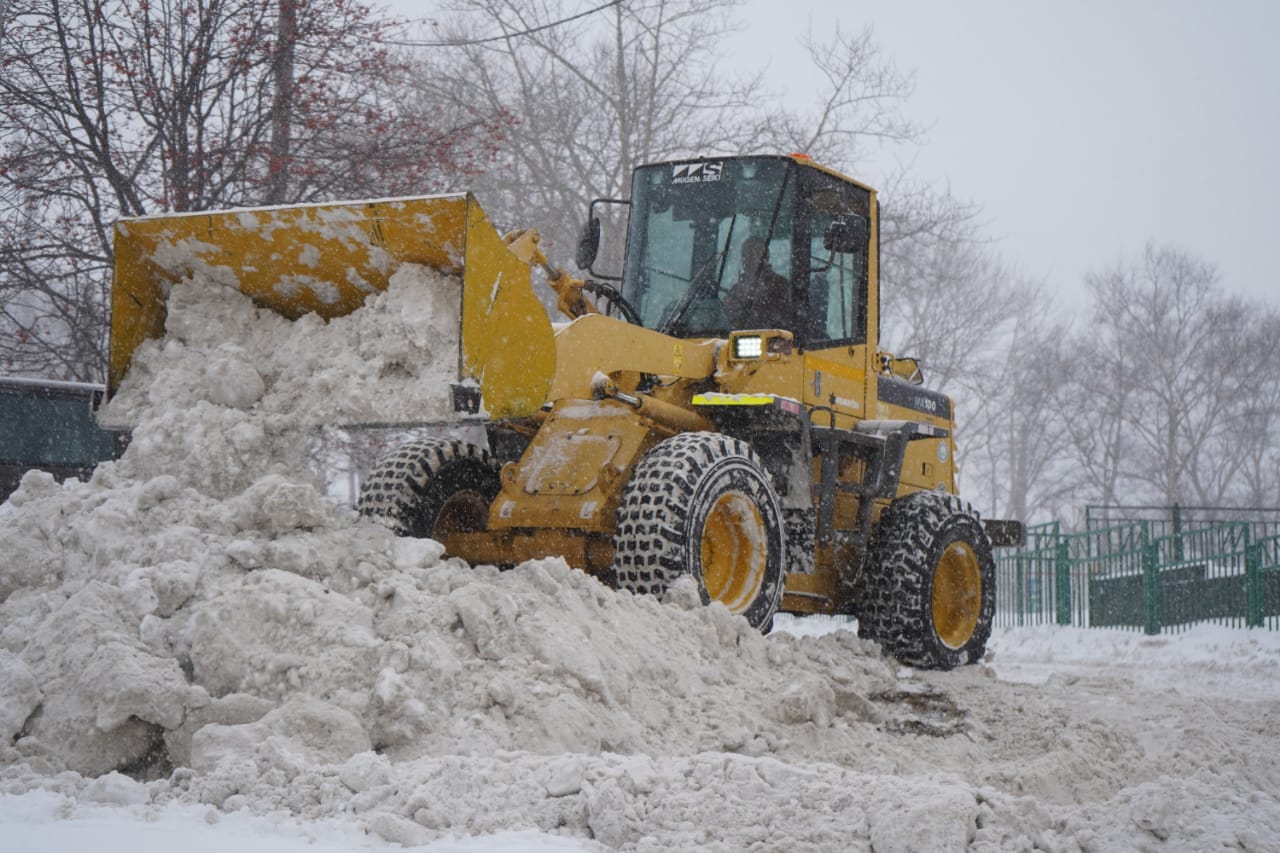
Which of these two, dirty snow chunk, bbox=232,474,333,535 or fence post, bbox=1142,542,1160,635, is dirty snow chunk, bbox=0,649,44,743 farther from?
fence post, bbox=1142,542,1160,635

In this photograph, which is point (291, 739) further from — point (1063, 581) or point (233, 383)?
point (1063, 581)

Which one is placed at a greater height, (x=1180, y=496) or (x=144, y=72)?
(x=144, y=72)

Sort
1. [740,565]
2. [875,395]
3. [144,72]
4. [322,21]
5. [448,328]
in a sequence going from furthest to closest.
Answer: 1. [322,21]
2. [144,72]
3. [875,395]
4. [740,565]
5. [448,328]

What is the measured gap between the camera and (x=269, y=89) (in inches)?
500

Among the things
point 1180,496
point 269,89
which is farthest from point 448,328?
point 1180,496

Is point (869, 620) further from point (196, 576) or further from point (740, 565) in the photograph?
point (196, 576)

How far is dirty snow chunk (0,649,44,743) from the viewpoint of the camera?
449 cm

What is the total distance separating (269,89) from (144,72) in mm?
1488

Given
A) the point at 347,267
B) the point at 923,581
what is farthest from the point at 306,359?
the point at 923,581

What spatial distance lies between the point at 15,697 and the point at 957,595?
6484 mm

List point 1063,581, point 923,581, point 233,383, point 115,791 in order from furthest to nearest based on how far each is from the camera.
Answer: point 1063,581 → point 923,581 → point 233,383 → point 115,791

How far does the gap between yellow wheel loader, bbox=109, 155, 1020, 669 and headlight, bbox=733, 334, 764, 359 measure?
24mm

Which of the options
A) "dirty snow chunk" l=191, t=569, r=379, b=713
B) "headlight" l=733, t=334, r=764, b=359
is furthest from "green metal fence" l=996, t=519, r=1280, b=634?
"dirty snow chunk" l=191, t=569, r=379, b=713

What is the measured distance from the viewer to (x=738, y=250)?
315 inches
